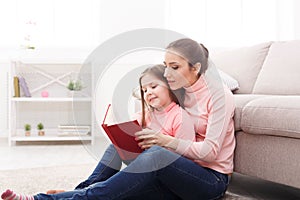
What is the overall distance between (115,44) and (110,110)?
0.19 meters

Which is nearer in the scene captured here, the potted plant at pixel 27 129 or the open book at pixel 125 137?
the open book at pixel 125 137

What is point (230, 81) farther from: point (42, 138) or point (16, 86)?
point (16, 86)

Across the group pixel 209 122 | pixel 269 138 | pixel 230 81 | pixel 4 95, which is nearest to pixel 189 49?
pixel 209 122

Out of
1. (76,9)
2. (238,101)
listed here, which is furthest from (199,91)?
(76,9)

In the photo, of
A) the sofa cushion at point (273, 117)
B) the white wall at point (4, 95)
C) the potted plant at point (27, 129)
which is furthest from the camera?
the white wall at point (4, 95)

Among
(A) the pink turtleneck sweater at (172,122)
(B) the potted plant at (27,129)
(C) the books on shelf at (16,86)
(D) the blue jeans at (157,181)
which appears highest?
(C) the books on shelf at (16,86)

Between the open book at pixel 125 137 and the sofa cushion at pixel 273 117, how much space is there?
465mm

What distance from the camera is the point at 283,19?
3900 mm

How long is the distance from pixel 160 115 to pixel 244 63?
1169 mm

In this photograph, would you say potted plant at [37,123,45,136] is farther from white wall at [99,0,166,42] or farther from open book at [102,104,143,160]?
open book at [102,104,143,160]

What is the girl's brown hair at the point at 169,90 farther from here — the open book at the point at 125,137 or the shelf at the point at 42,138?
the shelf at the point at 42,138

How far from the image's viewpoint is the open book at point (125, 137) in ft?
4.43

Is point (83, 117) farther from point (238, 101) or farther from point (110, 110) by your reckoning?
point (238, 101)

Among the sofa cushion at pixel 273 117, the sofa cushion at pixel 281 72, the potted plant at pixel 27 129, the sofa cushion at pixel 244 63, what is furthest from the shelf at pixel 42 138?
the sofa cushion at pixel 273 117
